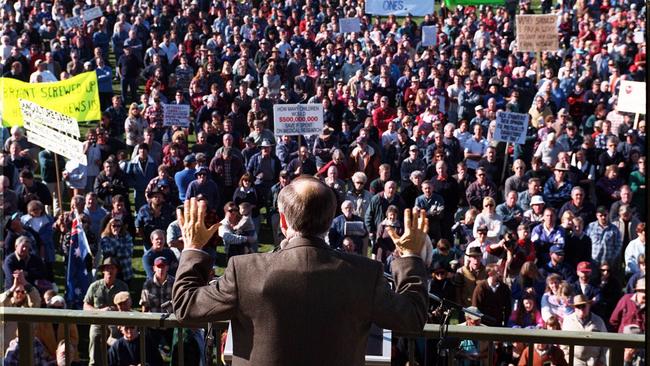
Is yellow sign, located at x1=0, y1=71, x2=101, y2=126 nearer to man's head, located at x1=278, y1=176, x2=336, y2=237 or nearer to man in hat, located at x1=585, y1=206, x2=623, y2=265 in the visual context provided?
man in hat, located at x1=585, y1=206, x2=623, y2=265

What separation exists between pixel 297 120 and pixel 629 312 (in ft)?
23.7

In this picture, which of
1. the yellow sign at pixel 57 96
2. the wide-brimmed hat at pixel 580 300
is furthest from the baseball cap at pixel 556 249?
the yellow sign at pixel 57 96

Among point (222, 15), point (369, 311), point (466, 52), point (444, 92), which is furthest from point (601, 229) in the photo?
point (222, 15)

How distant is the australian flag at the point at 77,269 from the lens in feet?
41.7

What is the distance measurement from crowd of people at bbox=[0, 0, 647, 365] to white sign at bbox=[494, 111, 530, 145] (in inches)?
11.6

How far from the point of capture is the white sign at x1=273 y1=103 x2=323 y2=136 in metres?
17.1

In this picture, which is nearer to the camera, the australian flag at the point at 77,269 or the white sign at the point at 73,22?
the australian flag at the point at 77,269

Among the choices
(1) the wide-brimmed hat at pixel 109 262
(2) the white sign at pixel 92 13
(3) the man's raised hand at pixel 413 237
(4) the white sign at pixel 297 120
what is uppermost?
(2) the white sign at pixel 92 13

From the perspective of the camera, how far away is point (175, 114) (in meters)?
18.8

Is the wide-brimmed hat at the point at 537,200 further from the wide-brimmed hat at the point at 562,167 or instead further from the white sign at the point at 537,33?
the white sign at the point at 537,33

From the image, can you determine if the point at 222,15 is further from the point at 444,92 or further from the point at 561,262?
the point at 561,262

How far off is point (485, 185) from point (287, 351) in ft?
39.0

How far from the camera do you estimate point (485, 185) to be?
15266mm

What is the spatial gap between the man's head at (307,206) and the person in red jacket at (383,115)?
1599 centimetres
